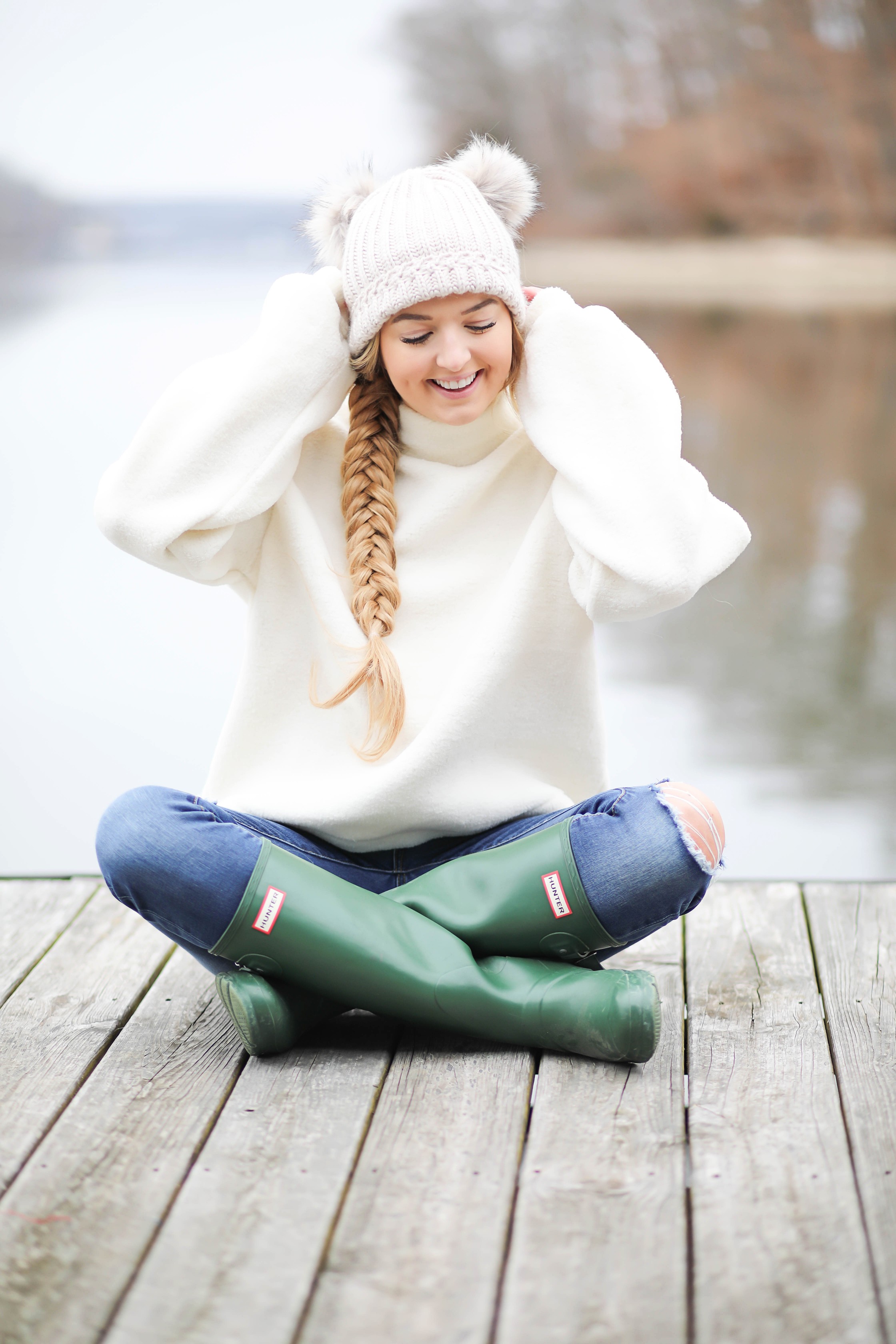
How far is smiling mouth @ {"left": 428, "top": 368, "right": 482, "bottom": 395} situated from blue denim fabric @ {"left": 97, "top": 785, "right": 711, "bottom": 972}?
1.39ft

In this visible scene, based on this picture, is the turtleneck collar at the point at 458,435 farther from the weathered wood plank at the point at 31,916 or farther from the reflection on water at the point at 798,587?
the reflection on water at the point at 798,587

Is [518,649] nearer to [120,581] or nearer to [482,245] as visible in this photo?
[482,245]

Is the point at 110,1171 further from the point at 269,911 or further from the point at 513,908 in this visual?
the point at 513,908

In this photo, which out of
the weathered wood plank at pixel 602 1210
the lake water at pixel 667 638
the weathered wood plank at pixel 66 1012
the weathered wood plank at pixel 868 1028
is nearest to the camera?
the weathered wood plank at pixel 602 1210

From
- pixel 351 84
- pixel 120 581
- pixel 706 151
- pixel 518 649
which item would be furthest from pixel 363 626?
pixel 706 151

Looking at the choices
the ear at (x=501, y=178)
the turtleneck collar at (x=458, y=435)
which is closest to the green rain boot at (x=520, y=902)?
the turtleneck collar at (x=458, y=435)

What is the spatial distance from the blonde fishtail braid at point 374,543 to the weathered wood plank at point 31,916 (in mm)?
449

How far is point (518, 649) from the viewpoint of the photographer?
4.30ft

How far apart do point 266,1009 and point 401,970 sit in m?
0.12

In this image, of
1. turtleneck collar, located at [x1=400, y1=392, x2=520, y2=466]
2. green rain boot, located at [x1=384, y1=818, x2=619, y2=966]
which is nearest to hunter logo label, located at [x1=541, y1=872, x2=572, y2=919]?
green rain boot, located at [x1=384, y1=818, x2=619, y2=966]

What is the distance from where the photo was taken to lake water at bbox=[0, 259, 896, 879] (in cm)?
217

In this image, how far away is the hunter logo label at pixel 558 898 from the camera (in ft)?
3.98

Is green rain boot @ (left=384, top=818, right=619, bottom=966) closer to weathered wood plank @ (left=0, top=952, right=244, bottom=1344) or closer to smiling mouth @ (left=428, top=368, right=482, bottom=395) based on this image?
weathered wood plank @ (left=0, top=952, right=244, bottom=1344)

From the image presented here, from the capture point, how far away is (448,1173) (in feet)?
3.29
